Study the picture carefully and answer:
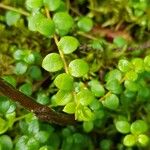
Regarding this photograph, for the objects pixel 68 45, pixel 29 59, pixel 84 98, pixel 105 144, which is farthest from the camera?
pixel 105 144

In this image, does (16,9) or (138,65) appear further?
Result: (16,9)

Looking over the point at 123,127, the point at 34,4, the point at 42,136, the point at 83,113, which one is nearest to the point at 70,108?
the point at 83,113

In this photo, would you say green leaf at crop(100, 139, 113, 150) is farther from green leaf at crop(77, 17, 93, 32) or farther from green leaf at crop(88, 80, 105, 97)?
green leaf at crop(77, 17, 93, 32)

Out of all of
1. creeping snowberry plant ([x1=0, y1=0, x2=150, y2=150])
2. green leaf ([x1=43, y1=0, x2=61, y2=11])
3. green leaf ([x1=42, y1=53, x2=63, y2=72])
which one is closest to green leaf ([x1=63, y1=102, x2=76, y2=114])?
creeping snowberry plant ([x1=0, y1=0, x2=150, y2=150])

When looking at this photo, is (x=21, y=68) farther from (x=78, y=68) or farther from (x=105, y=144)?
(x=105, y=144)

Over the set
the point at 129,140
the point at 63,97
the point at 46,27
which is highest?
the point at 46,27

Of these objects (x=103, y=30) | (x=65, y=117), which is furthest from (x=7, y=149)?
(x=103, y=30)

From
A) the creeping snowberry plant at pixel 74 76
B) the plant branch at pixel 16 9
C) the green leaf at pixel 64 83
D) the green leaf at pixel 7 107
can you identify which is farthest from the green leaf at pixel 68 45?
the plant branch at pixel 16 9

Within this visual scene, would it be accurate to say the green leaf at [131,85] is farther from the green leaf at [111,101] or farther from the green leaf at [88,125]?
the green leaf at [88,125]

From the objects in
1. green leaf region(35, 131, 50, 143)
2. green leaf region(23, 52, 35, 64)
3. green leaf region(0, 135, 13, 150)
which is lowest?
green leaf region(0, 135, 13, 150)
